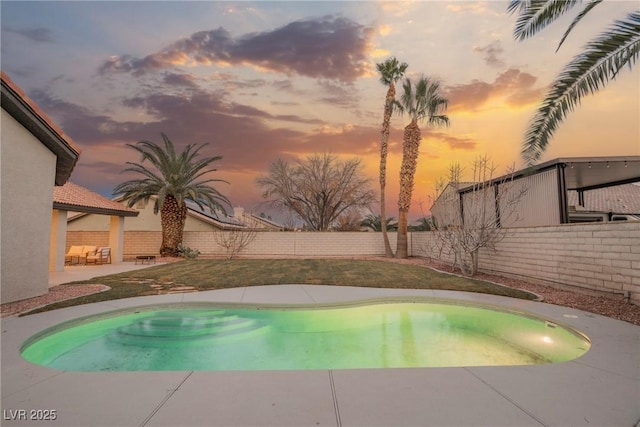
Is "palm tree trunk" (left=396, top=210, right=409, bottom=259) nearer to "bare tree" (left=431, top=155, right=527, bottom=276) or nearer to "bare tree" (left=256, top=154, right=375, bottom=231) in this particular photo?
"bare tree" (left=431, top=155, right=527, bottom=276)

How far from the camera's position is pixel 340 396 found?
3070 mm

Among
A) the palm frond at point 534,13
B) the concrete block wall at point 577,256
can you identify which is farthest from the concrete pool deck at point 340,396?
the palm frond at point 534,13

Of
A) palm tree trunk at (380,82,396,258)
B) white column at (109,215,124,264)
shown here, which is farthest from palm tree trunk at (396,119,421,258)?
white column at (109,215,124,264)

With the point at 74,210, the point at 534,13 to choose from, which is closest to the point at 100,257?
the point at 74,210

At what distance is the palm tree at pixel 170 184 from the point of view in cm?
1939

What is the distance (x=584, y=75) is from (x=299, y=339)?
6857 mm

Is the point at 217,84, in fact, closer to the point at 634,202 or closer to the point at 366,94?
the point at 366,94

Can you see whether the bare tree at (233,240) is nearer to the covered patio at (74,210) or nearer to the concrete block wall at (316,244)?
the concrete block wall at (316,244)

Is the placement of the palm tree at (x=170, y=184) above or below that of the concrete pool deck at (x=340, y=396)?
above

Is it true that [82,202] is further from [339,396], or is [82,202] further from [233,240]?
[339,396]

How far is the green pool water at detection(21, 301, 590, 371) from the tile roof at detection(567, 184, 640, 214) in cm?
1661

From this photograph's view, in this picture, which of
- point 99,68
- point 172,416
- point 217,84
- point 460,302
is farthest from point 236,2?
point 172,416

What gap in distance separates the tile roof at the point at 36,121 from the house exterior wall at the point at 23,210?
5.1 inches

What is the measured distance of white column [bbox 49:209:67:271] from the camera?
1380 centimetres
